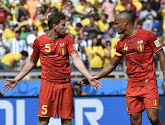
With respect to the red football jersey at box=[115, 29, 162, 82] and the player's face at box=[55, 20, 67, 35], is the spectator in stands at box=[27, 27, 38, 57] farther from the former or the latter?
the red football jersey at box=[115, 29, 162, 82]

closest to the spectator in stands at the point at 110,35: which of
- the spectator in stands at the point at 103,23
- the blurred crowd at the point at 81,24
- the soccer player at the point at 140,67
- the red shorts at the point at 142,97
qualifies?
the blurred crowd at the point at 81,24

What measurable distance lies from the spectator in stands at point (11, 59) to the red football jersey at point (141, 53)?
222 inches

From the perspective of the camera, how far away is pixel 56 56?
24.3ft

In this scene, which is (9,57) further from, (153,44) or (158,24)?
(153,44)

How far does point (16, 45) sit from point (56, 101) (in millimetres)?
6314

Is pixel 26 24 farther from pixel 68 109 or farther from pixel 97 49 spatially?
pixel 68 109

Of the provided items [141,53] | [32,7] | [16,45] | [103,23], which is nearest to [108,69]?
[141,53]

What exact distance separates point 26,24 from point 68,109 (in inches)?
306

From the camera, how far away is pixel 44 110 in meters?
7.46

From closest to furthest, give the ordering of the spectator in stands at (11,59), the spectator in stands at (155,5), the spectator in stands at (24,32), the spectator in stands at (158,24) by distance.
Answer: the spectator in stands at (11,59) → the spectator in stands at (24,32) → the spectator in stands at (158,24) → the spectator in stands at (155,5)

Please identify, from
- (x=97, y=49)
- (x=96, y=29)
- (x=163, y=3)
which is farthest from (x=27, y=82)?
(x=163, y=3)

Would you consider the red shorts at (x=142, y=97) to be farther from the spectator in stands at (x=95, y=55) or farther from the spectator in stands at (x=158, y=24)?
the spectator in stands at (x=158, y=24)

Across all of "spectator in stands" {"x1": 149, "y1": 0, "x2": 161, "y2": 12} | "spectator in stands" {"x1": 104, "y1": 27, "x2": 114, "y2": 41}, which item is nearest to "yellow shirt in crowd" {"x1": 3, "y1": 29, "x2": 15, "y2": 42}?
"spectator in stands" {"x1": 104, "y1": 27, "x2": 114, "y2": 41}

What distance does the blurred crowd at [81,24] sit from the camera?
1290 cm
